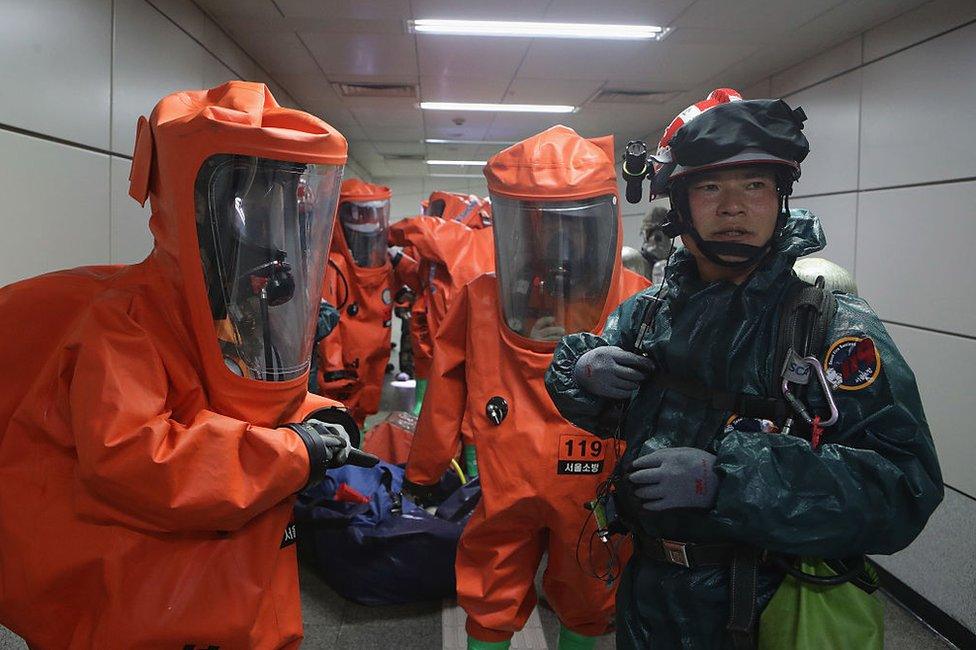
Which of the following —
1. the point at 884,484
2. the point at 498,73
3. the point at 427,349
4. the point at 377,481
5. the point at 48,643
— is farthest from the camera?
the point at 498,73

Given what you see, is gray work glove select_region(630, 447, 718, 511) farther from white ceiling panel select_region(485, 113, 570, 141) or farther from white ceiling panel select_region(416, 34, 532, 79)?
white ceiling panel select_region(485, 113, 570, 141)

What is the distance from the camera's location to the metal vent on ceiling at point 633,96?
5480 millimetres

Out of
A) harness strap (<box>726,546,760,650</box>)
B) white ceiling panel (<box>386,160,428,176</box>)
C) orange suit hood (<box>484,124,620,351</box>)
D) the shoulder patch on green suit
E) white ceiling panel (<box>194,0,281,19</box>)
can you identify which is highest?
white ceiling panel (<box>386,160,428,176</box>)

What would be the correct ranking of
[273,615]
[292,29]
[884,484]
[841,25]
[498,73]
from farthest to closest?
[498,73]
[292,29]
[841,25]
[273,615]
[884,484]

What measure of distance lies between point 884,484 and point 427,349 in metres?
3.74

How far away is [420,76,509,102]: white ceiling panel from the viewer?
5199 mm

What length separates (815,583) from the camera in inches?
40.5

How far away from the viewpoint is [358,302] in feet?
12.9

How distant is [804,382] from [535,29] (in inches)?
134

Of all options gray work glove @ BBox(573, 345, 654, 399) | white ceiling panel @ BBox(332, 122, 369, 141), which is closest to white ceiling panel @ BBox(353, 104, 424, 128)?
white ceiling panel @ BBox(332, 122, 369, 141)

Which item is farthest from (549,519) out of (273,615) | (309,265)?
(309,265)

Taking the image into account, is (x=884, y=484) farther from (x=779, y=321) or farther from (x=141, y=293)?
(x=141, y=293)

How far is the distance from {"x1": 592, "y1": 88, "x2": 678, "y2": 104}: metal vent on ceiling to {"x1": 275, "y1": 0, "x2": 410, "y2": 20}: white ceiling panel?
2.35 metres

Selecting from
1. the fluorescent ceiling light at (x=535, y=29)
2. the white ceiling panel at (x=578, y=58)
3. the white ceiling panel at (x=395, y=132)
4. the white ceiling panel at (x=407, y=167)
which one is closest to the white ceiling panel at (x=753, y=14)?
the fluorescent ceiling light at (x=535, y=29)
